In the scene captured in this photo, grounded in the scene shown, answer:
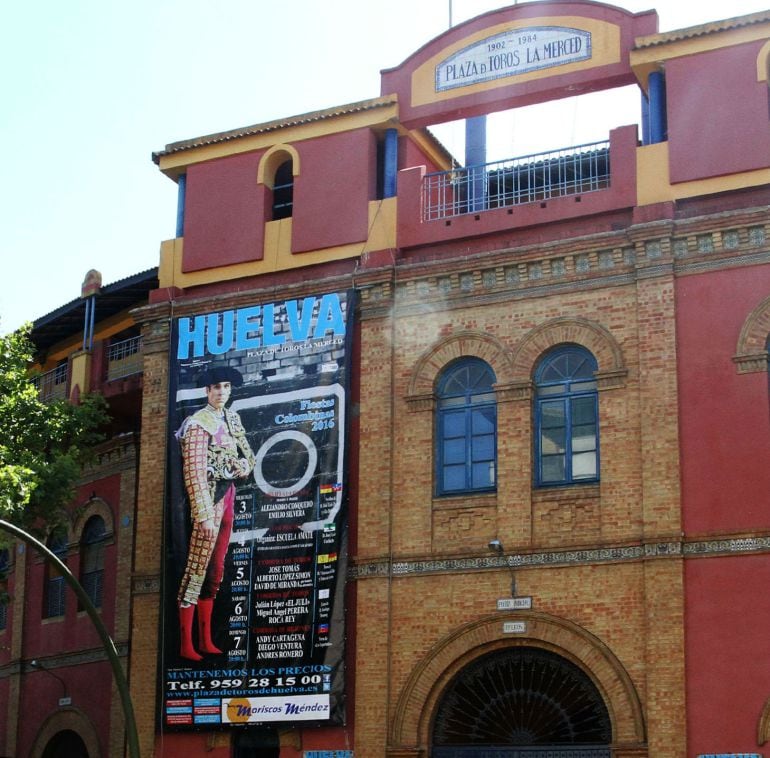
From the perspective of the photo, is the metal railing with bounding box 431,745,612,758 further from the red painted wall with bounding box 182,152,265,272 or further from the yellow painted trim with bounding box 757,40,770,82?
the yellow painted trim with bounding box 757,40,770,82

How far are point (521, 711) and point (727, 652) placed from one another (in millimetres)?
3453

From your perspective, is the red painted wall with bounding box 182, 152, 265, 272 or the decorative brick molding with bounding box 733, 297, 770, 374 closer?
the decorative brick molding with bounding box 733, 297, 770, 374

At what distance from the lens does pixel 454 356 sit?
2589cm

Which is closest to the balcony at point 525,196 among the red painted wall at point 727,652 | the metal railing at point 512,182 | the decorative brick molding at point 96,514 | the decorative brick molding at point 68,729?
the metal railing at point 512,182

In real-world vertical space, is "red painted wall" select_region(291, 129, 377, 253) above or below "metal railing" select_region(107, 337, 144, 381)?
above

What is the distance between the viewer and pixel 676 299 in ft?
79.8

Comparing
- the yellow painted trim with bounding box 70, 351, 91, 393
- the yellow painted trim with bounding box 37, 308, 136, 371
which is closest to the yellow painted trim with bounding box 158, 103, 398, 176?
the yellow painted trim with bounding box 37, 308, 136, 371

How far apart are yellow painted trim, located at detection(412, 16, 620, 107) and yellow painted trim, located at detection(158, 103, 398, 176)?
2.09ft

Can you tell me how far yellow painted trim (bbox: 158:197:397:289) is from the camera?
89.3 feet

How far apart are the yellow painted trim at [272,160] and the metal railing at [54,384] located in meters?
8.22

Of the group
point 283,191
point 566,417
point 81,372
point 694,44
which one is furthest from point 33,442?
point 694,44

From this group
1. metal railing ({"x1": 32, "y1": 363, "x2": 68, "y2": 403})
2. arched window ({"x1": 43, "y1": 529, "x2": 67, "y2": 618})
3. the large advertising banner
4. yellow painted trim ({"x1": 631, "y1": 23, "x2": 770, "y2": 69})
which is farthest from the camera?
metal railing ({"x1": 32, "y1": 363, "x2": 68, "y2": 403})

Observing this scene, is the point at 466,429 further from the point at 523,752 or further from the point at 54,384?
the point at 54,384

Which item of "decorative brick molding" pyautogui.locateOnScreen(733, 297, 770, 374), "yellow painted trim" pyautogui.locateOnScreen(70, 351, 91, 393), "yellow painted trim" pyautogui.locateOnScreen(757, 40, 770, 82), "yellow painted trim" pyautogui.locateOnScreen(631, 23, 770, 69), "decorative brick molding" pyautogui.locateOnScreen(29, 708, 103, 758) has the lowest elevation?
"decorative brick molding" pyautogui.locateOnScreen(29, 708, 103, 758)
